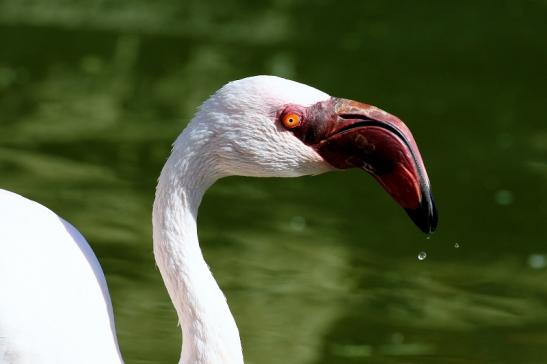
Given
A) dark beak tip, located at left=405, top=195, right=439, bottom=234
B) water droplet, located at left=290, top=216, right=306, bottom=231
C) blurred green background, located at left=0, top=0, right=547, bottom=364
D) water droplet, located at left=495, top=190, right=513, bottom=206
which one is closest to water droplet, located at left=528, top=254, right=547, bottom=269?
blurred green background, located at left=0, top=0, right=547, bottom=364

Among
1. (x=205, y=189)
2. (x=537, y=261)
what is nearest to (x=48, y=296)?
(x=205, y=189)

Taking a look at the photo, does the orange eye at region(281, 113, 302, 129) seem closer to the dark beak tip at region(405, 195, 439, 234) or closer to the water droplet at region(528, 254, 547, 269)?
the dark beak tip at region(405, 195, 439, 234)

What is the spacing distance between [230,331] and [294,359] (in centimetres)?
154

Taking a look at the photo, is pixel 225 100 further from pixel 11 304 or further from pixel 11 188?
pixel 11 188

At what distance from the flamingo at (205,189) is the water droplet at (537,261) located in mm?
3011

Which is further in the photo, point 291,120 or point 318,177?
point 318,177

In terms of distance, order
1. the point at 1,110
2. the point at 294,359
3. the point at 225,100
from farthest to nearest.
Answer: the point at 1,110, the point at 294,359, the point at 225,100

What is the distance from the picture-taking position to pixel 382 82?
8.98 m

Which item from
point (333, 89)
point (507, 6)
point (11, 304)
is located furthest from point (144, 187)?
point (507, 6)

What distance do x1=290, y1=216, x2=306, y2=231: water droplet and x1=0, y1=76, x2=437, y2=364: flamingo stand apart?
2.89 metres

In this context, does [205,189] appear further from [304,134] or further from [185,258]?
[304,134]

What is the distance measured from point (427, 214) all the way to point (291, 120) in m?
0.47

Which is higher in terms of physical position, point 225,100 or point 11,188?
point 225,100

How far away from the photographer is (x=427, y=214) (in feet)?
12.0
